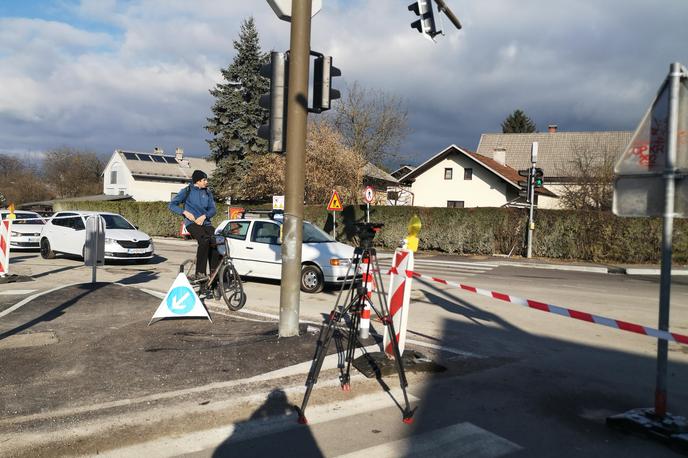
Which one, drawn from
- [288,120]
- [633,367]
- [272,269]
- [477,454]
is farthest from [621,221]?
[477,454]

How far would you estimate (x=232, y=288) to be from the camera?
899cm

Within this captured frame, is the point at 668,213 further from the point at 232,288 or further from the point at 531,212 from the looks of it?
the point at 531,212

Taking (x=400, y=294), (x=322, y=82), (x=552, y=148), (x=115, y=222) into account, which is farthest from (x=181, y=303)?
(x=552, y=148)

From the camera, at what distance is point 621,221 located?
22391 mm

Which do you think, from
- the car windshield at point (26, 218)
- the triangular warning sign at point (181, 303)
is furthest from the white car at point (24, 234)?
the triangular warning sign at point (181, 303)

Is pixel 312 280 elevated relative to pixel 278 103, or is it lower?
lower

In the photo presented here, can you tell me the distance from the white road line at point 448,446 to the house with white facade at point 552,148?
3911 cm

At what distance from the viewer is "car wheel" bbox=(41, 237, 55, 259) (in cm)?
1721

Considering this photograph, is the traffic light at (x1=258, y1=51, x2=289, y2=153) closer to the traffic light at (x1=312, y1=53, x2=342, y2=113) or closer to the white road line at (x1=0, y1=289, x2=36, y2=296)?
the traffic light at (x1=312, y1=53, x2=342, y2=113)

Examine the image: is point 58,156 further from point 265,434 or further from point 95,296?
point 265,434

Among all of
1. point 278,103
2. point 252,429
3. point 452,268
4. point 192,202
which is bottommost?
point 252,429

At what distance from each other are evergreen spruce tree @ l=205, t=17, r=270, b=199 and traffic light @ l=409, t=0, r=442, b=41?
104ft

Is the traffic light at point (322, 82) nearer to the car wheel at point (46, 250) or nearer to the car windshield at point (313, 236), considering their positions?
the car windshield at point (313, 236)

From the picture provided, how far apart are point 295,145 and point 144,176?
6210 cm
